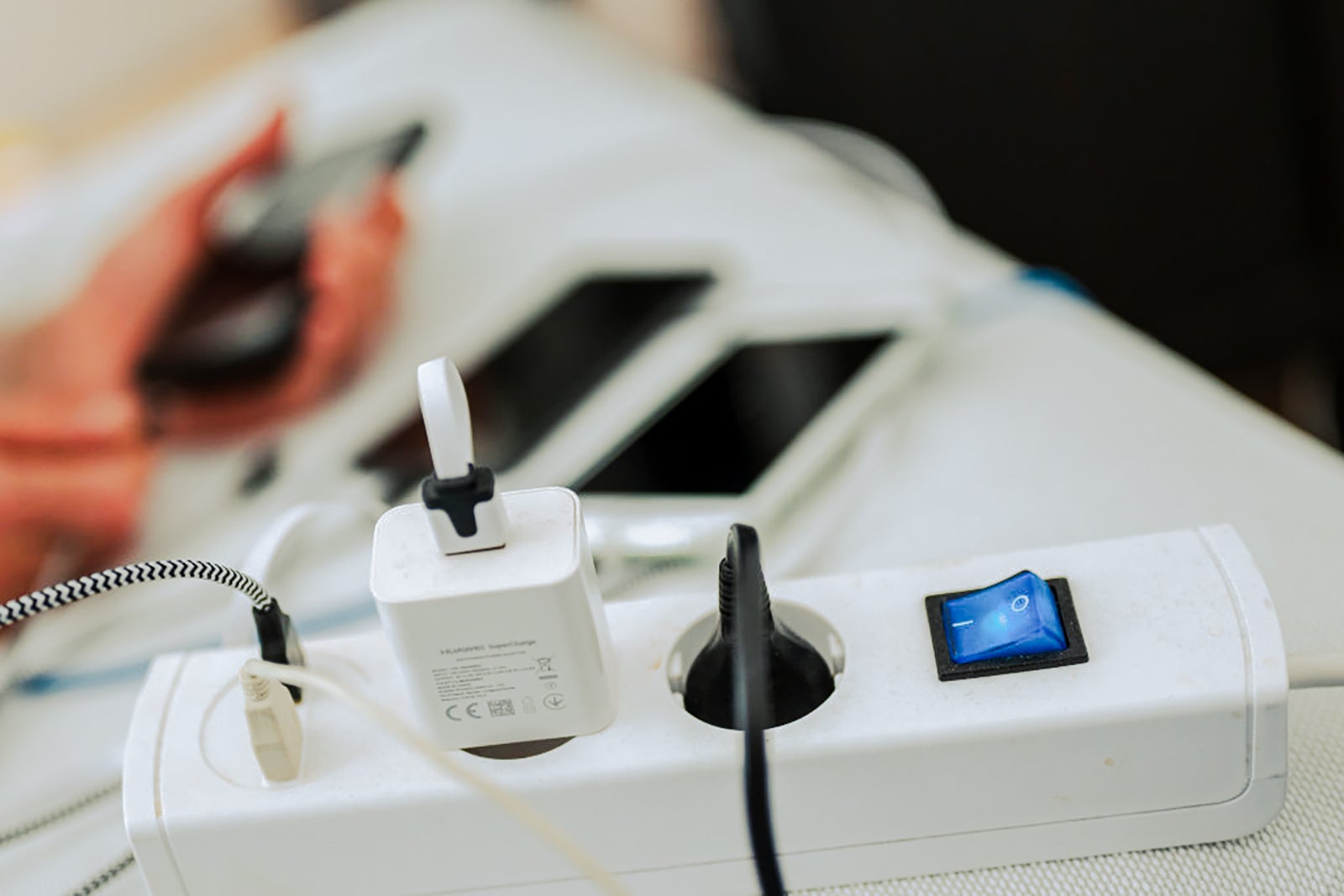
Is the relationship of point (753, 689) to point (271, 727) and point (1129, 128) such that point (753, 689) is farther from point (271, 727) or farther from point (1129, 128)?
point (1129, 128)

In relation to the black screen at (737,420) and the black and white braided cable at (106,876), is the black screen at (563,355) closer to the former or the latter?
the black screen at (737,420)

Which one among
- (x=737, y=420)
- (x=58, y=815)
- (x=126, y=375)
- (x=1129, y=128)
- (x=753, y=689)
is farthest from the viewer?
(x=1129, y=128)

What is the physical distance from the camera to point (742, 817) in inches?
14.6

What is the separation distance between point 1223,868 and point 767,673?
0.15 metres

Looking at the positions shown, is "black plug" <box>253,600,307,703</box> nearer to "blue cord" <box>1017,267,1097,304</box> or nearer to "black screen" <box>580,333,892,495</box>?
"black screen" <box>580,333,892,495</box>

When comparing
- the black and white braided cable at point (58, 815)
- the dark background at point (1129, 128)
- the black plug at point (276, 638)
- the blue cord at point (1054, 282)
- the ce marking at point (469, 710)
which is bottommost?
the dark background at point (1129, 128)

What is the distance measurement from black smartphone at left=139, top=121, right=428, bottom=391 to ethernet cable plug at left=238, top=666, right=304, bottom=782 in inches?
12.6

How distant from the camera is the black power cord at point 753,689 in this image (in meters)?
0.33

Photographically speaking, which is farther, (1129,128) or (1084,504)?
(1129,128)

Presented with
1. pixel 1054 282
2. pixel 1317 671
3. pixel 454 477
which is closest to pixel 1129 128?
pixel 1054 282

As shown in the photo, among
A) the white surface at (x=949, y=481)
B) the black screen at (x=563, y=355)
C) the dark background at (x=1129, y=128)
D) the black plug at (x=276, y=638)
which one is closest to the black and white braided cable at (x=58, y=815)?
the white surface at (x=949, y=481)

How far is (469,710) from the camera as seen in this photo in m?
0.37

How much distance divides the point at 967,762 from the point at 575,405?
31cm

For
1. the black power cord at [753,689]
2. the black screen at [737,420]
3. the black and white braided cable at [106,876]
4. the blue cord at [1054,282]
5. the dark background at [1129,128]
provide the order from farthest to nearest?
the dark background at [1129,128] → the blue cord at [1054,282] → the black screen at [737,420] → the black and white braided cable at [106,876] → the black power cord at [753,689]
